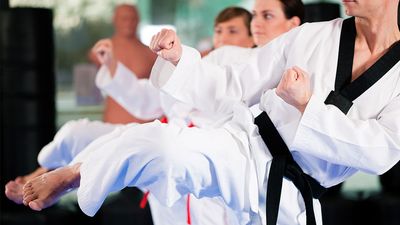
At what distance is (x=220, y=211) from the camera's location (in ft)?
8.63

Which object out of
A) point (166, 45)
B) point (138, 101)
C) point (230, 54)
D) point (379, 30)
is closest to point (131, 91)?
point (138, 101)

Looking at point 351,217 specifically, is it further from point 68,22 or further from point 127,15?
point 68,22

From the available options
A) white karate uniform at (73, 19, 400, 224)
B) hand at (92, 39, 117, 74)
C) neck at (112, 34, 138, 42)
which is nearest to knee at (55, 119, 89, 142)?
hand at (92, 39, 117, 74)

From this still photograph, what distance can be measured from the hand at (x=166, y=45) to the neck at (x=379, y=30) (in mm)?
588

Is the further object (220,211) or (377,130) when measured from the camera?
(220,211)

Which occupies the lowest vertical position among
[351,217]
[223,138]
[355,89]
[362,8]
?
[351,217]

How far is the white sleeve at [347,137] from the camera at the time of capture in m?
2.15

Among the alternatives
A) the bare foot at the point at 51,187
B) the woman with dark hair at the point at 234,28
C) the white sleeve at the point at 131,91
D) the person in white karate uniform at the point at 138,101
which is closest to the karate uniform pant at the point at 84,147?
the person in white karate uniform at the point at 138,101

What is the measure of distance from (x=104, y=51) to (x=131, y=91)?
1.27 feet

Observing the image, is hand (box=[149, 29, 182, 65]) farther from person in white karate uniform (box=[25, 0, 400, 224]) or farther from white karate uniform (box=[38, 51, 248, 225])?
white karate uniform (box=[38, 51, 248, 225])

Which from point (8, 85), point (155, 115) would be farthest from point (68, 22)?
point (155, 115)

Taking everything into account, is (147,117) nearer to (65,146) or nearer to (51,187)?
(65,146)

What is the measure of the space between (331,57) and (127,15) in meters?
3.16

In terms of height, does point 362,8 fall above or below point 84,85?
above
